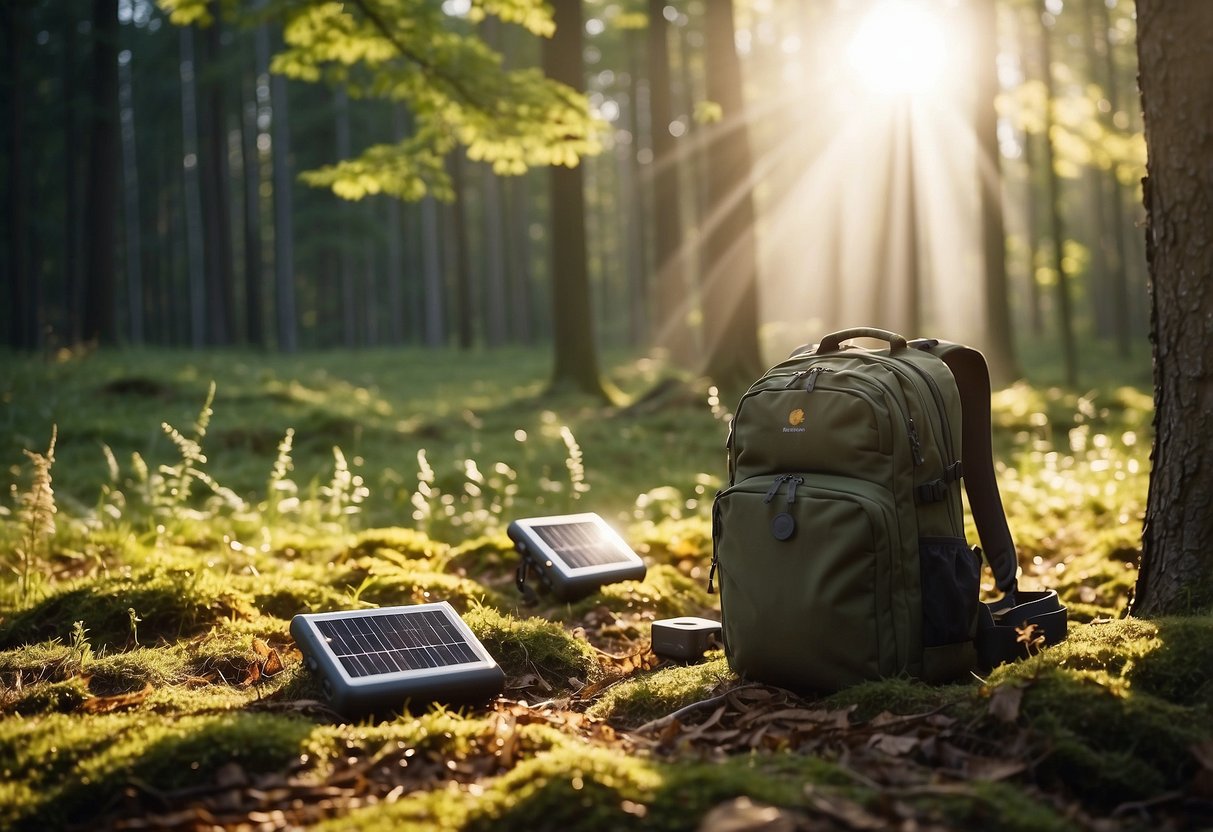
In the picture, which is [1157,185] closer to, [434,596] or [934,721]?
[934,721]

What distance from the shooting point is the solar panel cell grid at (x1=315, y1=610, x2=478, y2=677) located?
3207 mm

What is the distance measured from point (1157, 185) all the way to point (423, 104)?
5263 millimetres

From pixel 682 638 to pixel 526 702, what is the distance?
72cm

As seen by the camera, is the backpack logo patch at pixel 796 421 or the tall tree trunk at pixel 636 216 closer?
the backpack logo patch at pixel 796 421

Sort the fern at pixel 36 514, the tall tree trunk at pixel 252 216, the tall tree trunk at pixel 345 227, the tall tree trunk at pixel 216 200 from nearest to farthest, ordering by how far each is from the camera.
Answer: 1. the fern at pixel 36 514
2. the tall tree trunk at pixel 216 200
3. the tall tree trunk at pixel 252 216
4. the tall tree trunk at pixel 345 227

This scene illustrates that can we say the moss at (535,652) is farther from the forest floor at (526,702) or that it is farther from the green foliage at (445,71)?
the green foliage at (445,71)

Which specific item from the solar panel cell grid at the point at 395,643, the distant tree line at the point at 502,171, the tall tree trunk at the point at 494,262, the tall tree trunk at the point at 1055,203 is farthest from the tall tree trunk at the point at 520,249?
the solar panel cell grid at the point at 395,643

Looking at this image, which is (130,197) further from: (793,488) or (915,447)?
(915,447)

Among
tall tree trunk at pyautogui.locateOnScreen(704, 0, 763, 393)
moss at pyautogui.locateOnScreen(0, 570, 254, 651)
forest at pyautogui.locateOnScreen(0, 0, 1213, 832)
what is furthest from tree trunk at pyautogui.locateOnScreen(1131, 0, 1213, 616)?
tall tree trunk at pyautogui.locateOnScreen(704, 0, 763, 393)

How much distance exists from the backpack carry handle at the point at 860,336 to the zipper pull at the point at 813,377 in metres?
0.20

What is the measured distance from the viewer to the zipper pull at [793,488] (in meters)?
3.25

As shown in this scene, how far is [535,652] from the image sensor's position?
384cm

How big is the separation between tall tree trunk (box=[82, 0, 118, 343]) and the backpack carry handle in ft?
59.1

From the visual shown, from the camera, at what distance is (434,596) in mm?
4625
